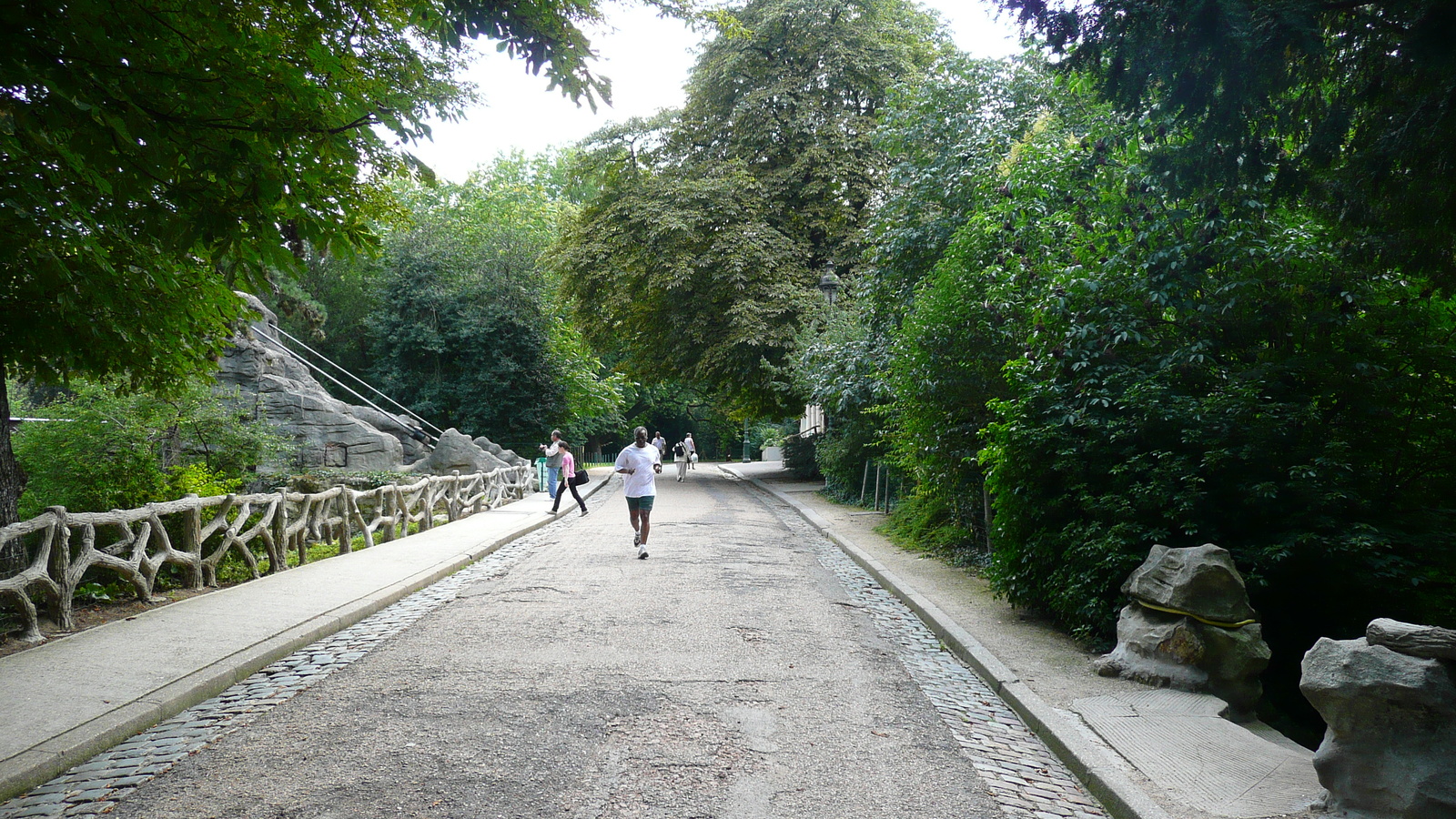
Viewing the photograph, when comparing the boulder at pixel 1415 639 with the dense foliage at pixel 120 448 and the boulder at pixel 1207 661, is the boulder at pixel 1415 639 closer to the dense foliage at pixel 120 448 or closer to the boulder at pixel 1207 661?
the boulder at pixel 1207 661

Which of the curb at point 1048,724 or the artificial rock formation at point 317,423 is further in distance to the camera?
the artificial rock formation at point 317,423

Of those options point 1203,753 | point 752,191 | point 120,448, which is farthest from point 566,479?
point 1203,753

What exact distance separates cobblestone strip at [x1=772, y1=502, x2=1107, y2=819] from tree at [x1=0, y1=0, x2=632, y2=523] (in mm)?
4756

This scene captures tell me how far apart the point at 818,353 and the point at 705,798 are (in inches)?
655

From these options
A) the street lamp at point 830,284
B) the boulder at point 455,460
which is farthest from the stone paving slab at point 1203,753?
the boulder at point 455,460

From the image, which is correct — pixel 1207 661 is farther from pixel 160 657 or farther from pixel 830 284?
pixel 830 284

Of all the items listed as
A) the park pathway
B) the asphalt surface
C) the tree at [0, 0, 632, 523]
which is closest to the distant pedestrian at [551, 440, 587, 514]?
the asphalt surface

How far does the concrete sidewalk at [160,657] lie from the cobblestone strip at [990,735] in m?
4.71

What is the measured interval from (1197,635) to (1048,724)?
1.49m

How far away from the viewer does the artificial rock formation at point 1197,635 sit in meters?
5.73

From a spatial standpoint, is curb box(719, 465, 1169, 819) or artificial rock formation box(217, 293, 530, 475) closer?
curb box(719, 465, 1169, 819)

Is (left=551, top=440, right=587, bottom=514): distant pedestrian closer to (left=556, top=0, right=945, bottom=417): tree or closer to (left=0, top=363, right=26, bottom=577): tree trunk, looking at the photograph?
(left=556, top=0, right=945, bottom=417): tree

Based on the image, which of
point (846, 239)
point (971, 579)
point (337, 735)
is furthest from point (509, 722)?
point (846, 239)

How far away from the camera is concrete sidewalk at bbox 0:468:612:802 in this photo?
466 centimetres
